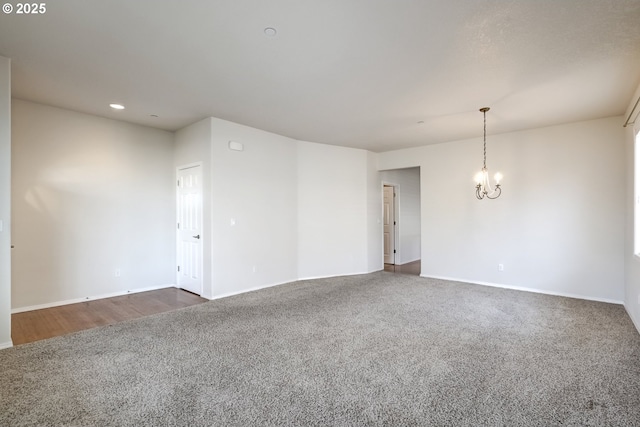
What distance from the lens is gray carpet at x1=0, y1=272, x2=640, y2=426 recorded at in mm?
1922

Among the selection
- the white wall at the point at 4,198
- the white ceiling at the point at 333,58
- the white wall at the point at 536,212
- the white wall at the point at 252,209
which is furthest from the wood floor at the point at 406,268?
the white wall at the point at 4,198

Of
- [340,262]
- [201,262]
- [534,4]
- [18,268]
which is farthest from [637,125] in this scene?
[18,268]

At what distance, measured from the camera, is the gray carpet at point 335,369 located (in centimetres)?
192

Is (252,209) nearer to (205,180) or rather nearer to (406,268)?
(205,180)

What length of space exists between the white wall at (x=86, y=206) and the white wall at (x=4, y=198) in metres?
1.44

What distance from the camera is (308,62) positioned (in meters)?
2.82

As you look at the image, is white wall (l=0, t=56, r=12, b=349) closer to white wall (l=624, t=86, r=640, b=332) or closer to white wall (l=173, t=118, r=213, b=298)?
white wall (l=173, t=118, r=213, b=298)

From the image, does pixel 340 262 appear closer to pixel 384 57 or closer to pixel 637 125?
pixel 384 57

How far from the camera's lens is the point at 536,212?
16.2 ft

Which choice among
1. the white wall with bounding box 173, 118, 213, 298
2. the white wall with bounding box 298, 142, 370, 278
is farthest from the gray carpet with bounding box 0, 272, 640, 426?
the white wall with bounding box 298, 142, 370, 278

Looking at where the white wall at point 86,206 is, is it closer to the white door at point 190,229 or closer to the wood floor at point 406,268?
the white door at point 190,229

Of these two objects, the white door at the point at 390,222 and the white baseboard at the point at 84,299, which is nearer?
the white baseboard at the point at 84,299

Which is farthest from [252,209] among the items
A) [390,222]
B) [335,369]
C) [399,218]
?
[399,218]

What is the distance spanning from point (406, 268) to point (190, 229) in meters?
4.88
